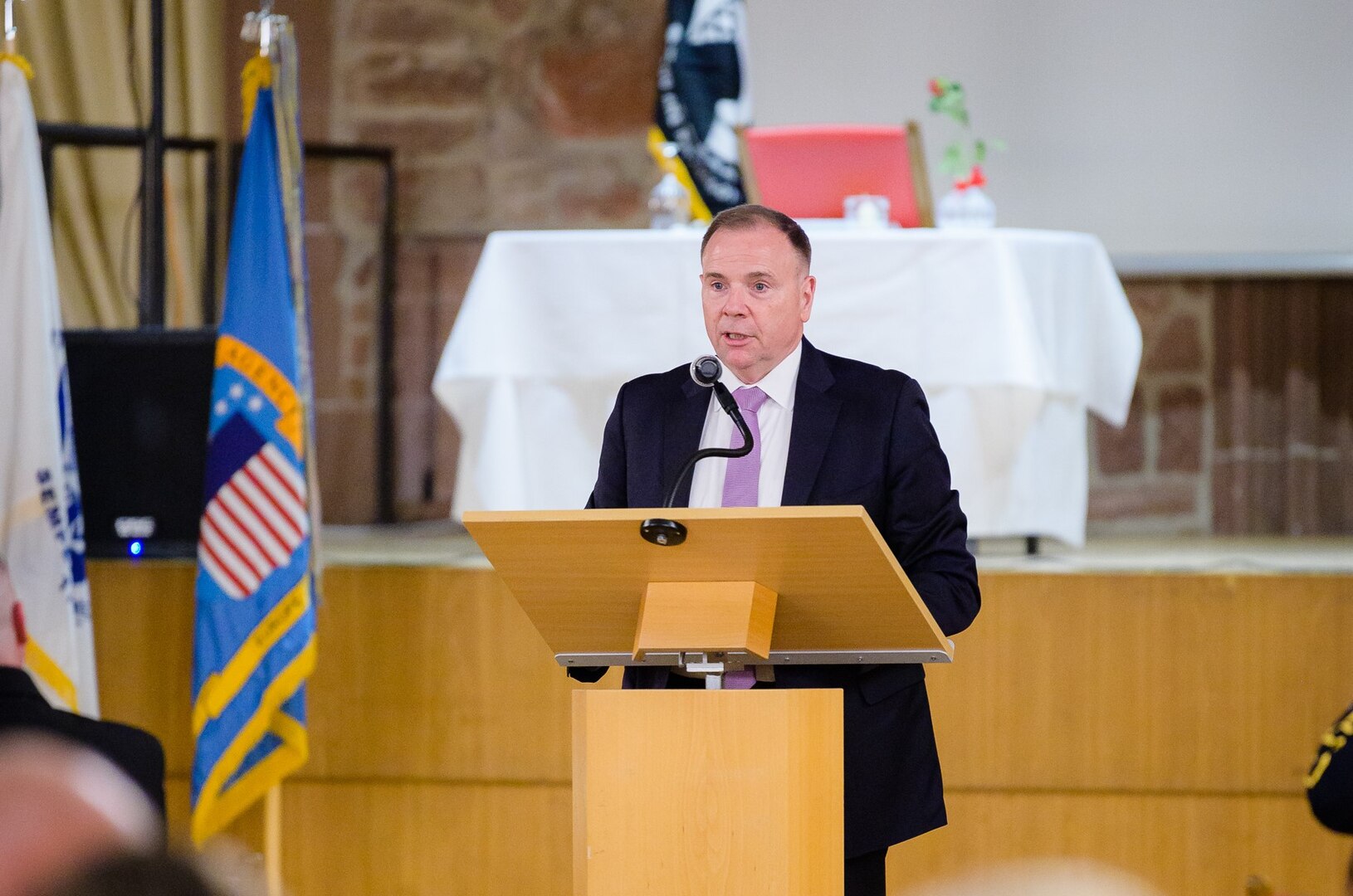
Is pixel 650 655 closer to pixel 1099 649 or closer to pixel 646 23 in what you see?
pixel 1099 649

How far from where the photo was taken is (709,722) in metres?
2.06

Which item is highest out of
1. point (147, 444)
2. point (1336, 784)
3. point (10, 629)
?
point (147, 444)

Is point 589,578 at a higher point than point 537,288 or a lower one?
lower

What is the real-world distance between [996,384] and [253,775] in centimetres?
210

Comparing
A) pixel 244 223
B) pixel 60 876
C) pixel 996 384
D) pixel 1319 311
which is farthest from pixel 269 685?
pixel 1319 311

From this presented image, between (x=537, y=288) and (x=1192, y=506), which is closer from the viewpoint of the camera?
(x=537, y=288)

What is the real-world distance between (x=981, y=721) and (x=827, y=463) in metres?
1.87

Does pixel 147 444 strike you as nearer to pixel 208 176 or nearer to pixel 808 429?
pixel 808 429

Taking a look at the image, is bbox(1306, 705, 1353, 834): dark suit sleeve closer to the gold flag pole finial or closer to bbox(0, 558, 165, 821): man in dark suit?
bbox(0, 558, 165, 821): man in dark suit

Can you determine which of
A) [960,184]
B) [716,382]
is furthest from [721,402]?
[960,184]

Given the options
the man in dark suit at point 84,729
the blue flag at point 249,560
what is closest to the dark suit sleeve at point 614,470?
the man in dark suit at point 84,729

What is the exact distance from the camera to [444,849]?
4.21 metres

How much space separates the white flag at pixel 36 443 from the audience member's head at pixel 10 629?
1420 mm

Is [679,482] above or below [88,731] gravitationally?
above
